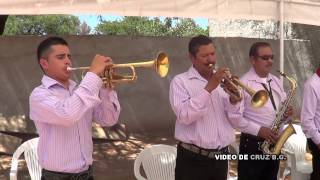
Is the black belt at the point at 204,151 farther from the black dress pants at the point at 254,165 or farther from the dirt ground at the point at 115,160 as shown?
the dirt ground at the point at 115,160

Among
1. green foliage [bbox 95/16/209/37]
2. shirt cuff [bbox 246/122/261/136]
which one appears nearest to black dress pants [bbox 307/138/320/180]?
shirt cuff [bbox 246/122/261/136]

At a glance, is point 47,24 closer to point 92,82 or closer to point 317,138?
point 317,138

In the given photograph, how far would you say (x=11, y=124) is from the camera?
8.38 metres

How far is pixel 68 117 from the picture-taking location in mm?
2527

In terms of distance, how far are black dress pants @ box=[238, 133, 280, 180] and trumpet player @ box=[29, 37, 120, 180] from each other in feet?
4.83

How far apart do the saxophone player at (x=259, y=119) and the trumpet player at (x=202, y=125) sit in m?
0.46

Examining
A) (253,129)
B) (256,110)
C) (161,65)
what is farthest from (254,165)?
(161,65)

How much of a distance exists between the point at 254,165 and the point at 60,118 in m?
1.89

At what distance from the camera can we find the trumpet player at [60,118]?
2.61 m

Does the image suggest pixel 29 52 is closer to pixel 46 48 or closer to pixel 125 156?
pixel 125 156

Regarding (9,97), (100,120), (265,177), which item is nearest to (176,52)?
(9,97)

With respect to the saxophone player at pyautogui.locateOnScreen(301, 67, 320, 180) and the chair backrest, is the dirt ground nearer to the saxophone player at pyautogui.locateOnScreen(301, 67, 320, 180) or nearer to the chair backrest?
the chair backrest

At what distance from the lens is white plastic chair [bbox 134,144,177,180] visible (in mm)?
4113

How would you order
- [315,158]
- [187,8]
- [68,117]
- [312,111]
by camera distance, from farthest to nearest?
[187,8], [315,158], [312,111], [68,117]
